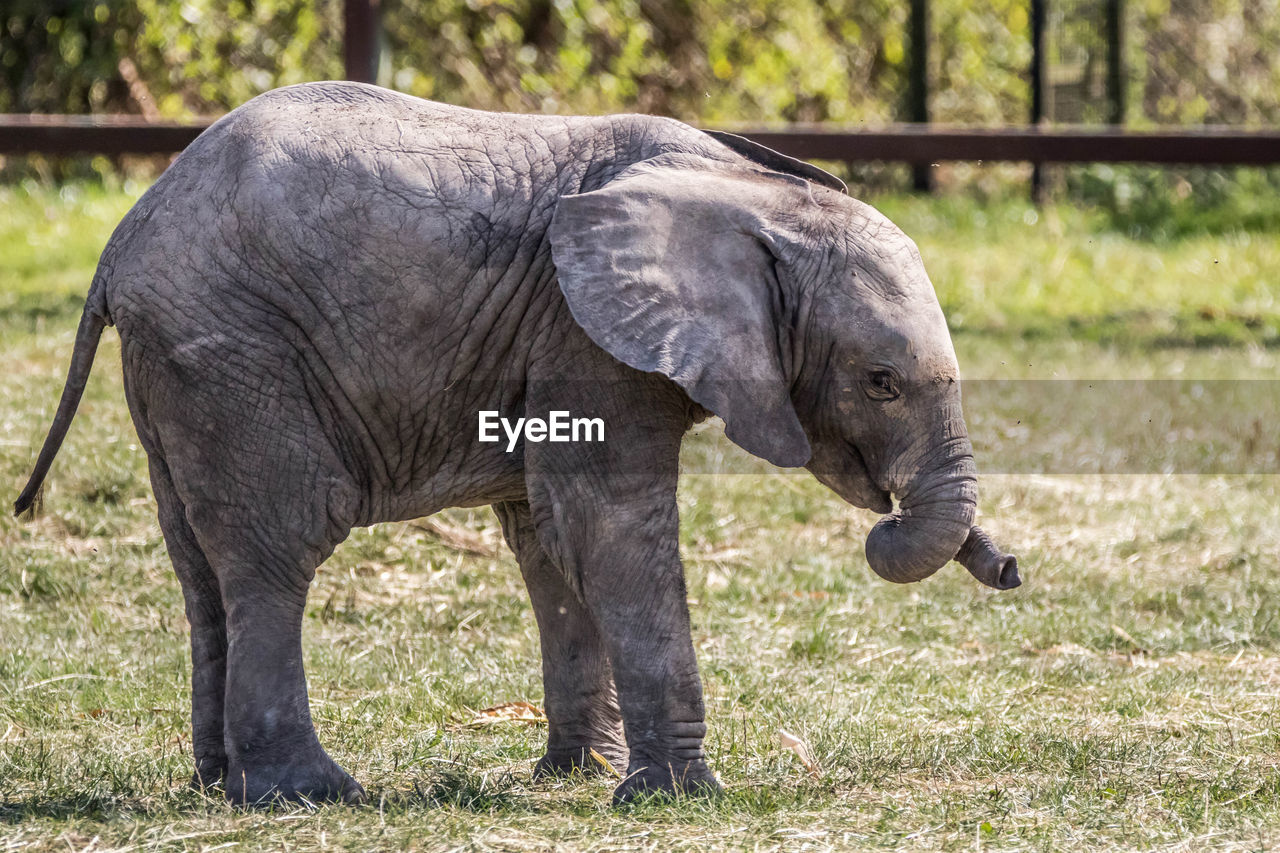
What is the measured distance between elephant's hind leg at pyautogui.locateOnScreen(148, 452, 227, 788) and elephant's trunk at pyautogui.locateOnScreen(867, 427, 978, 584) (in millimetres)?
1879

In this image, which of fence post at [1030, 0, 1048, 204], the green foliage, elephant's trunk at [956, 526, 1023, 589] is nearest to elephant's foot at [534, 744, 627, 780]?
elephant's trunk at [956, 526, 1023, 589]

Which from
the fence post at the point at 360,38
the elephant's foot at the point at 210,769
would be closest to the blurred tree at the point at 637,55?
the fence post at the point at 360,38

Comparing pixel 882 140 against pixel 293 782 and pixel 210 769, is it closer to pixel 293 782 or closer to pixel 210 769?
pixel 210 769

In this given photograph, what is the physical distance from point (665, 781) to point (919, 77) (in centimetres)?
1096

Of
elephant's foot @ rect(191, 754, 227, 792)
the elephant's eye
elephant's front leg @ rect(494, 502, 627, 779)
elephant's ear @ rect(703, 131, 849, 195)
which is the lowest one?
elephant's foot @ rect(191, 754, 227, 792)

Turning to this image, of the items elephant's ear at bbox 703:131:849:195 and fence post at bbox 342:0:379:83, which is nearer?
elephant's ear at bbox 703:131:849:195

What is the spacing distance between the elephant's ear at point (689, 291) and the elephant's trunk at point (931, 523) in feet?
1.05

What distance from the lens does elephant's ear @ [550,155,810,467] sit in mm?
4477

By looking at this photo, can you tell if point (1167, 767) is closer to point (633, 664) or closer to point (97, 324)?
point (633, 664)

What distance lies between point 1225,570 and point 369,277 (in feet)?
15.3

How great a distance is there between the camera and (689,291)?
4.55 m

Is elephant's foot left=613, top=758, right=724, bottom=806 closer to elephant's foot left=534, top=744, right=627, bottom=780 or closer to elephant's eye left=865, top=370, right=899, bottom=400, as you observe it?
elephant's foot left=534, top=744, right=627, bottom=780

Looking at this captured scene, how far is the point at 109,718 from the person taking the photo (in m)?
5.78

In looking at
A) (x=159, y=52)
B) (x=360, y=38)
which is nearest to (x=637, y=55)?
(x=159, y=52)
